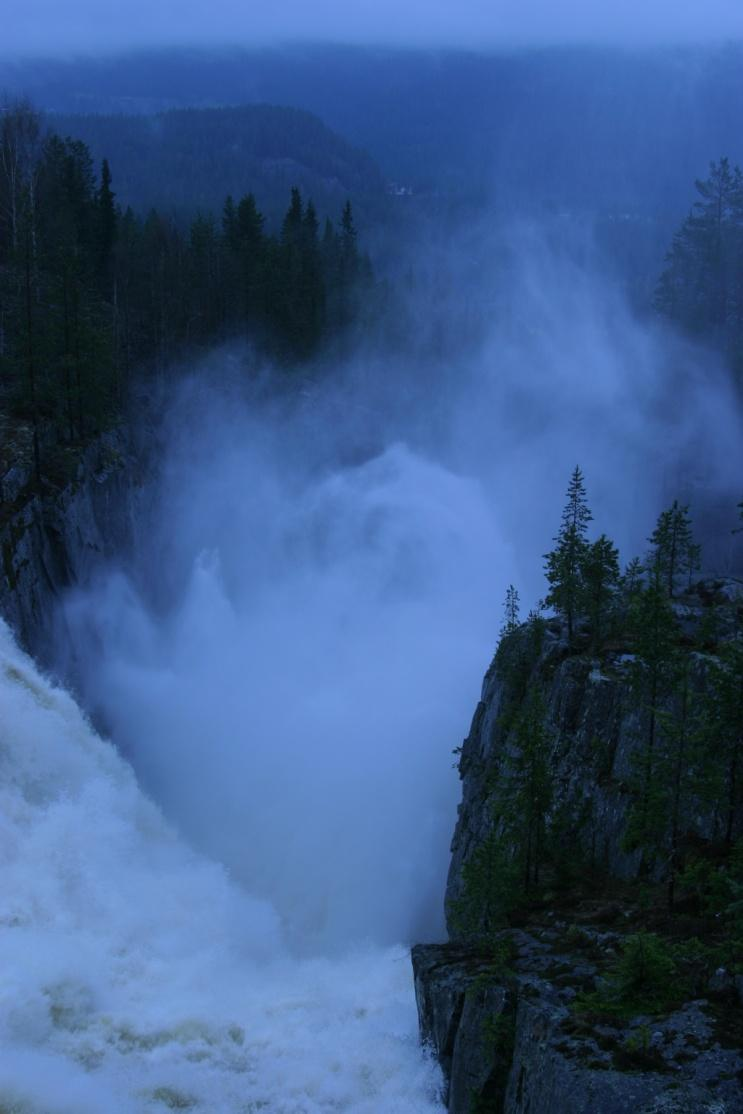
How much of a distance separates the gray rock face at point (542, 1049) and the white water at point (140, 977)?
73.7 inches

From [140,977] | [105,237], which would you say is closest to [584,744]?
[140,977]

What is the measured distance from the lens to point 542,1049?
20.8m

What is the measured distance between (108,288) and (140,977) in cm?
5377

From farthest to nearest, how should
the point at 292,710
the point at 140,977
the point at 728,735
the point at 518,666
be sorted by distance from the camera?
1. the point at 292,710
2. the point at 518,666
3. the point at 140,977
4. the point at 728,735

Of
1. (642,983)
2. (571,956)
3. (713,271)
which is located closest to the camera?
(642,983)

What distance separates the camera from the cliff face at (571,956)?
19047mm

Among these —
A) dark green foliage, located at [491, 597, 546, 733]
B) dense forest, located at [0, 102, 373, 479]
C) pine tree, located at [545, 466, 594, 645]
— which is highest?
dense forest, located at [0, 102, 373, 479]

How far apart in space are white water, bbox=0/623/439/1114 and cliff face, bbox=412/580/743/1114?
251cm

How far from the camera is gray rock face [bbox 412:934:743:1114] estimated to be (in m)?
18.4

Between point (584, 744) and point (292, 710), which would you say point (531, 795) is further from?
point (292, 710)

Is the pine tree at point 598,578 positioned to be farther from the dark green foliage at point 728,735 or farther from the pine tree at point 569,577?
the dark green foliage at point 728,735

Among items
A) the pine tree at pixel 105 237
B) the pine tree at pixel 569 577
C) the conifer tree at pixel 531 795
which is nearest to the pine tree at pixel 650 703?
the conifer tree at pixel 531 795

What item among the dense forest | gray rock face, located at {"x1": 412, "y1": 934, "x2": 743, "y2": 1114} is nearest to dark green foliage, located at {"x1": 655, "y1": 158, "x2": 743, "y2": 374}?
the dense forest

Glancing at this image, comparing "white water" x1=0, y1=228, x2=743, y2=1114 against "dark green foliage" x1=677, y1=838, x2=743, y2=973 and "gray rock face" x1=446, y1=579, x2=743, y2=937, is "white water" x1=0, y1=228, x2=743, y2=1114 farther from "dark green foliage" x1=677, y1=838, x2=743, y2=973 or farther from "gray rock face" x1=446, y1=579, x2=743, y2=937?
"dark green foliage" x1=677, y1=838, x2=743, y2=973
